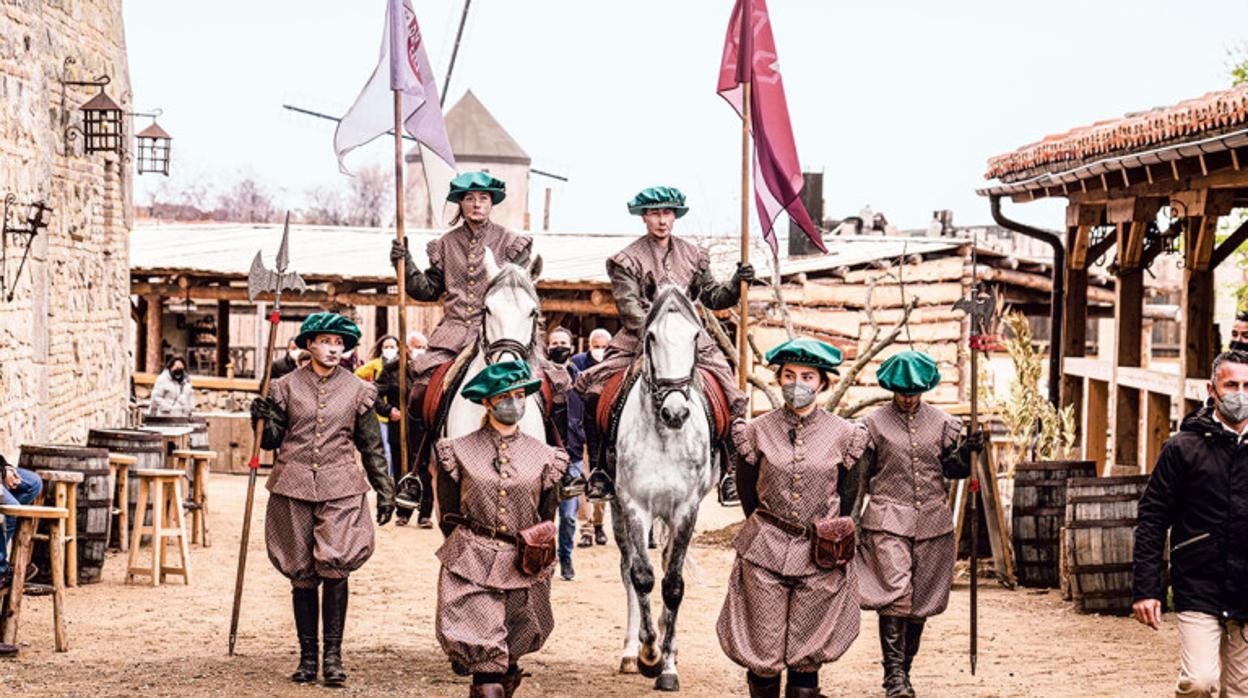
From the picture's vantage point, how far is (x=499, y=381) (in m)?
8.75

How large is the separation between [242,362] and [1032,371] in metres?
25.5

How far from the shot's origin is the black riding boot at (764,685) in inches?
349

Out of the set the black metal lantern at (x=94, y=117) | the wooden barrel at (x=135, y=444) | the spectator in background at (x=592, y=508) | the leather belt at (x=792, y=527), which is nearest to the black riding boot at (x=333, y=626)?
the leather belt at (x=792, y=527)

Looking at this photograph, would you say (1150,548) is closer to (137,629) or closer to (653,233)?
(653,233)

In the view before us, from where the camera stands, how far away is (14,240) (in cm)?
1382

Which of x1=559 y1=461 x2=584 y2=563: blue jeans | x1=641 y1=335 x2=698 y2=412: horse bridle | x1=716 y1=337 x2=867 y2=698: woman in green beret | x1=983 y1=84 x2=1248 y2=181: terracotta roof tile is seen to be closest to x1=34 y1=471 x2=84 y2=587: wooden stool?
x1=641 y1=335 x2=698 y2=412: horse bridle

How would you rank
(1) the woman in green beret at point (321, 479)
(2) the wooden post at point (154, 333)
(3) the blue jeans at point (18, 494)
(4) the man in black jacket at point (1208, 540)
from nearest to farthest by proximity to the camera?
(4) the man in black jacket at point (1208, 540) → (1) the woman in green beret at point (321, 479) → (3) the blue jeans at point (18, 494) → (2) the wooden post at point (154, 333)

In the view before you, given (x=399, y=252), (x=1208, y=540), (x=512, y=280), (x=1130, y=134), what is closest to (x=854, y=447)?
(x=1208, y=540)

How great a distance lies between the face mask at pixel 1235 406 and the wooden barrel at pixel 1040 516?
256 inches

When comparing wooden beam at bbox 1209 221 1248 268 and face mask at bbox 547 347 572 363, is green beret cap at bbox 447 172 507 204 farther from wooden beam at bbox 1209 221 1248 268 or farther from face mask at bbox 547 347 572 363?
face mask at bbox 547 347 572 363

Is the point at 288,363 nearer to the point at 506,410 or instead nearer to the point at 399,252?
the point at 399,252

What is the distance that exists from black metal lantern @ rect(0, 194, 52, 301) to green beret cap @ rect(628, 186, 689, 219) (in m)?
4.44

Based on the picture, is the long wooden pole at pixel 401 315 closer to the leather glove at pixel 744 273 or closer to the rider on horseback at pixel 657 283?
the rider on horseback at pixel 657 283

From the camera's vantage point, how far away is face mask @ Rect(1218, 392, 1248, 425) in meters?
7.72
